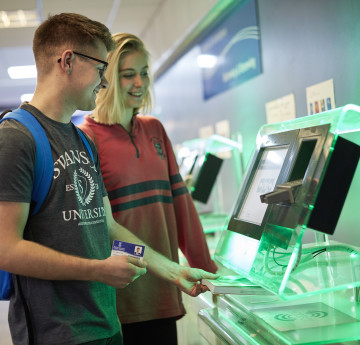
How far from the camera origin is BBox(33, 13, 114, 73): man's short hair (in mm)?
1315

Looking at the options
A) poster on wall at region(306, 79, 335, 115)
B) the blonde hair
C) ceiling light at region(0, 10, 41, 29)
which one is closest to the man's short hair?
the blonde hair

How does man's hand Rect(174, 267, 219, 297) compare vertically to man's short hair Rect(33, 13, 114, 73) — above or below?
below

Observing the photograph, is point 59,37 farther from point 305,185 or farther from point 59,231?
point 305,185

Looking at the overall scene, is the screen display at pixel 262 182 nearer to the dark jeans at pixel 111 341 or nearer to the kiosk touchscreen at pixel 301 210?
the kiosk touchscreen at pixel 301 210

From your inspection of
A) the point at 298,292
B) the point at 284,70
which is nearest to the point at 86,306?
the point at 298,292

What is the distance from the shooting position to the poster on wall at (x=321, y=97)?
6.59ft

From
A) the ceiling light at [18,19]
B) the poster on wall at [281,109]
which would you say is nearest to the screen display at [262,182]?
the poster on wall at [281,109]

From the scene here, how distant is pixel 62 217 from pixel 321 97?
1316mm

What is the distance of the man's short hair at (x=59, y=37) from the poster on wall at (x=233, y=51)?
1.64m

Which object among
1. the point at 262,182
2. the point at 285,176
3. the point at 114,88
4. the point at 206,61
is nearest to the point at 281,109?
the point at 114,88

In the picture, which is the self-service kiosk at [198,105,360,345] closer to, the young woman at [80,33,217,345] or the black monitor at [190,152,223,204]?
the young woman at [80,33,217,345]

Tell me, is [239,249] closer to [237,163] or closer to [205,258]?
[205,258]

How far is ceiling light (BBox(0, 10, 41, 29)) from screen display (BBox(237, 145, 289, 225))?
10.7ft

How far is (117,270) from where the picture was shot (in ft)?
3.88
